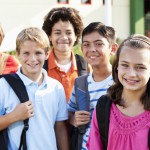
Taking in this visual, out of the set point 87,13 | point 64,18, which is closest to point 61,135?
point 64,18

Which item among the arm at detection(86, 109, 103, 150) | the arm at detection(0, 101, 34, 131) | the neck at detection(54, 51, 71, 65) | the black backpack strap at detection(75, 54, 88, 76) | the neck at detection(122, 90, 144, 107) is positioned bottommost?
the arm at detection(86, 109, 103, 150)

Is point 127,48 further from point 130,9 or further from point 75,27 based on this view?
point 130,9

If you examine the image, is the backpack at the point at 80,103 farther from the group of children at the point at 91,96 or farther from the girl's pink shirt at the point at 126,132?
the girl's pink shirt at the point at 126,132

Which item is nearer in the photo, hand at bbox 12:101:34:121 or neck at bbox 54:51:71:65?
hand at bbox 12:101:34:121

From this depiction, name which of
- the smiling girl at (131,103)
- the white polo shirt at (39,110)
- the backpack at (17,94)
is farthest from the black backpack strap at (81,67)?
the smiling girl at (131,103)

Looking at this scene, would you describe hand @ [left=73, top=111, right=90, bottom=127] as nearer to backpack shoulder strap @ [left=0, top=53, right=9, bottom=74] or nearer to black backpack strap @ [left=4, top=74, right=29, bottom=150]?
black backpack strap @ [left=4, top=74, right=29, bottom=150]

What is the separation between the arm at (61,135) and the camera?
10.4 feet

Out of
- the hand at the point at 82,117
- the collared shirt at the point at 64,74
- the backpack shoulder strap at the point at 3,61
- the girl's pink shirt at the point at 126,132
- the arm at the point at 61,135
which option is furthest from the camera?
the collared shirt at the point at 64,74

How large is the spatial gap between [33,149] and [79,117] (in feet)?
1.36

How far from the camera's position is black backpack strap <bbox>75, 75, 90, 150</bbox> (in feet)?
10.0

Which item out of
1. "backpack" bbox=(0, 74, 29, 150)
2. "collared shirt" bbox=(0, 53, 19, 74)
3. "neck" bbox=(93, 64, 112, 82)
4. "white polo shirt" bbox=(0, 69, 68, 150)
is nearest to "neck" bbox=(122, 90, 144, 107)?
"neck" bbox=(93, 64, 112, 82)

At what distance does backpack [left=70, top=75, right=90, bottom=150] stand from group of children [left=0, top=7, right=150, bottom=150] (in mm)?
31

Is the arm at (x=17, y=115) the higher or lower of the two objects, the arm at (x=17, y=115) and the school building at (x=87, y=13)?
the lower

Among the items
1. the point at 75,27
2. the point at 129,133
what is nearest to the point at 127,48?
the point at 129,133
